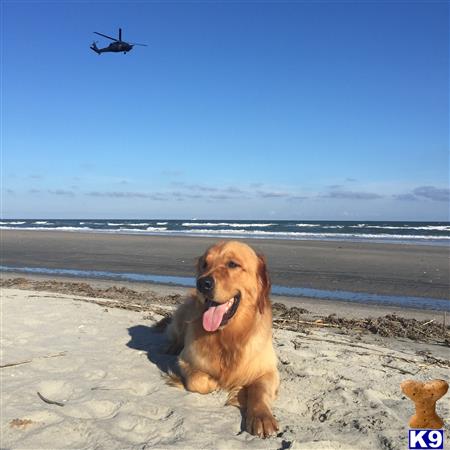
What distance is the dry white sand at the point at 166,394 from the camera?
110 inches

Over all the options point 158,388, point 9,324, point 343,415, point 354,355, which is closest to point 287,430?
point 343,415

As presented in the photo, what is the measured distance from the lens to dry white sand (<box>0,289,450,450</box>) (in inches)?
110

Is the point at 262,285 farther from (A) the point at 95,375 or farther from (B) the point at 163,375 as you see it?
(A) the point at 95,375

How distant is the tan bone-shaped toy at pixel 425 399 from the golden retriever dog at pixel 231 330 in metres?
1.00

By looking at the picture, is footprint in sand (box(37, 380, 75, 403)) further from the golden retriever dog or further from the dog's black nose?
the dog's black nose

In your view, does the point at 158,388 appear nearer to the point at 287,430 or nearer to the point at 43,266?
the point at 287,430

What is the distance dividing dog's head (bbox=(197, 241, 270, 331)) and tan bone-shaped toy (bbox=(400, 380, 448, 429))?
1.27 metres

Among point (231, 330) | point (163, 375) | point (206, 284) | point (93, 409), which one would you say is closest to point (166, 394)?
point (163, 375)

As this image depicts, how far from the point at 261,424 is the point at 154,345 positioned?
7.64ft

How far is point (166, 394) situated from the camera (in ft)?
11.6

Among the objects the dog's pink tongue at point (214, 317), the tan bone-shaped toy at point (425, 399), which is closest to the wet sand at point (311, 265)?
the tan bone-shaped toy at point (425, 399)

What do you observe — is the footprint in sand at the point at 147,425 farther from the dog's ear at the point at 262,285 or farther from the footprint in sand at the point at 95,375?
the dog's ear at the point at 262,285

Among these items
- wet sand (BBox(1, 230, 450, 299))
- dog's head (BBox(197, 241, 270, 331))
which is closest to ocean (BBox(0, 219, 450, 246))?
wet sand (BBox(1, 230, 450, 299))

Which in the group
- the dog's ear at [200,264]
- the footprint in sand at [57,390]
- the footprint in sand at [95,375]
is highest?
the dog's ear at [200,264]
